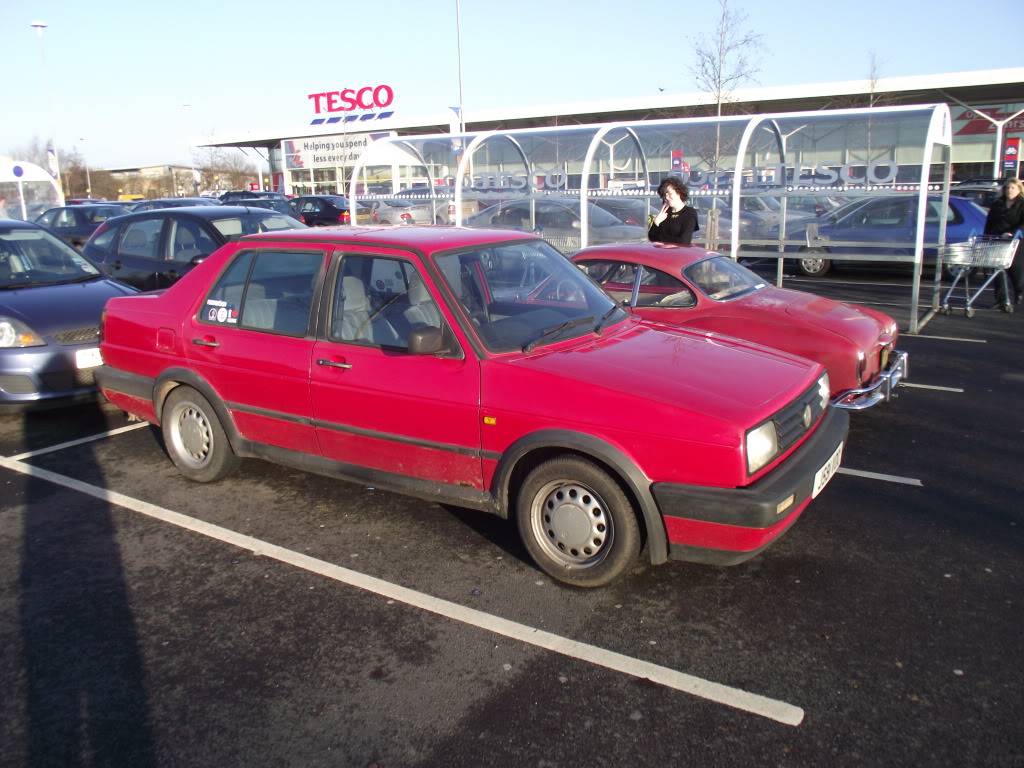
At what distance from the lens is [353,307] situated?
Result: 4555 millimetres

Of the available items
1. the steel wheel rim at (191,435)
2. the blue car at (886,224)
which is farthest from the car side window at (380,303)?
the blue car at (886,224)

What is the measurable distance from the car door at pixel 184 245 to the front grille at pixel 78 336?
276cm

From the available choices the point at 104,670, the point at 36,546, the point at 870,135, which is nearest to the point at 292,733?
the point at 104,670

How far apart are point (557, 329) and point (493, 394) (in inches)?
25.3

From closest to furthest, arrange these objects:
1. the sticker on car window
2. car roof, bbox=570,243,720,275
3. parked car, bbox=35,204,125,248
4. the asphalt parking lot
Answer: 1. the asphalt parking lot
2. the sticker on car window
3. car roof, bbox=570,243,720,275
4. parked car, bbox=35,204,125,248

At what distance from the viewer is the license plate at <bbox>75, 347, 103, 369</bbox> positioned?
671 cm

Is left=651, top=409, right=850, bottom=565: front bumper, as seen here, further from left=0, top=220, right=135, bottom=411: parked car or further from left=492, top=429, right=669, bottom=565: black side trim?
left=0, top=220, right=135, bottom=411: parked car

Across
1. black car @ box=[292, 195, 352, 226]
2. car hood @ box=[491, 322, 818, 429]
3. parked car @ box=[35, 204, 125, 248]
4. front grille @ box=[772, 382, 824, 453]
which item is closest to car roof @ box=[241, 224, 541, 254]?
car hood @ box=[491, 322, 818, 429]

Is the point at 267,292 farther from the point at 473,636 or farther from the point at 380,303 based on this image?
the point at 473,636

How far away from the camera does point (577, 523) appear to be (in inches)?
151

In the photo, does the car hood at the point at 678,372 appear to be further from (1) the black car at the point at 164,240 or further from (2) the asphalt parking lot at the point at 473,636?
(1) the black car at the point at 164,240

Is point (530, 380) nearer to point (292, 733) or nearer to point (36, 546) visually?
point (292, 733)

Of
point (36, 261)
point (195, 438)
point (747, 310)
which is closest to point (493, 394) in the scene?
point (195, 438)

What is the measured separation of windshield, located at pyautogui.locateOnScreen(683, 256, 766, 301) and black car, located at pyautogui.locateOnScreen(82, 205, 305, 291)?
5.59 metres
